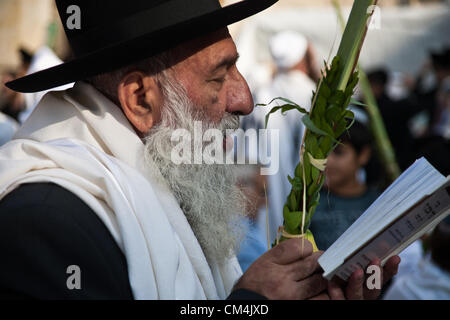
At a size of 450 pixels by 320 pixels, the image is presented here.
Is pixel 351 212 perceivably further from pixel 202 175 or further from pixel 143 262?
pixel 143 262

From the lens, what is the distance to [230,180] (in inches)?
95.7

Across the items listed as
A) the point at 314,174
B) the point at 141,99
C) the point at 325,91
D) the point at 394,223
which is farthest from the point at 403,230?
the point at 141,99

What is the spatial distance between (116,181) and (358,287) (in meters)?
0.87

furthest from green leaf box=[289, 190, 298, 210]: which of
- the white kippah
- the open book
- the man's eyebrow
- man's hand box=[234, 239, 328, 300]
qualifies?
the white kippah

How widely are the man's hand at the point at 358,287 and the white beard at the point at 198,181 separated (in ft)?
1.94

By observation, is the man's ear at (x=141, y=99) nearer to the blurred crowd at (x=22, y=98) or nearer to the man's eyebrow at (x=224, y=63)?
the man's eyebrow at (x=224, y=63)

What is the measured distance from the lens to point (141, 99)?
231 centimetres

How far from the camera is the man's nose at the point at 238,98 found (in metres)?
2.35

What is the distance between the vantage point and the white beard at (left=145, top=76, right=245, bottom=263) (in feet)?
7.50

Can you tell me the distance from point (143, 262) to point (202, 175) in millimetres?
551

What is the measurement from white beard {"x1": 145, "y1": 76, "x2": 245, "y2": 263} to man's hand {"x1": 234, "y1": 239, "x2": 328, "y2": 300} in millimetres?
431

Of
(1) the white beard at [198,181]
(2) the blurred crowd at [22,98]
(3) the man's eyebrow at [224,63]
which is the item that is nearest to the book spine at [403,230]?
(1) the white beard at [198,181]
